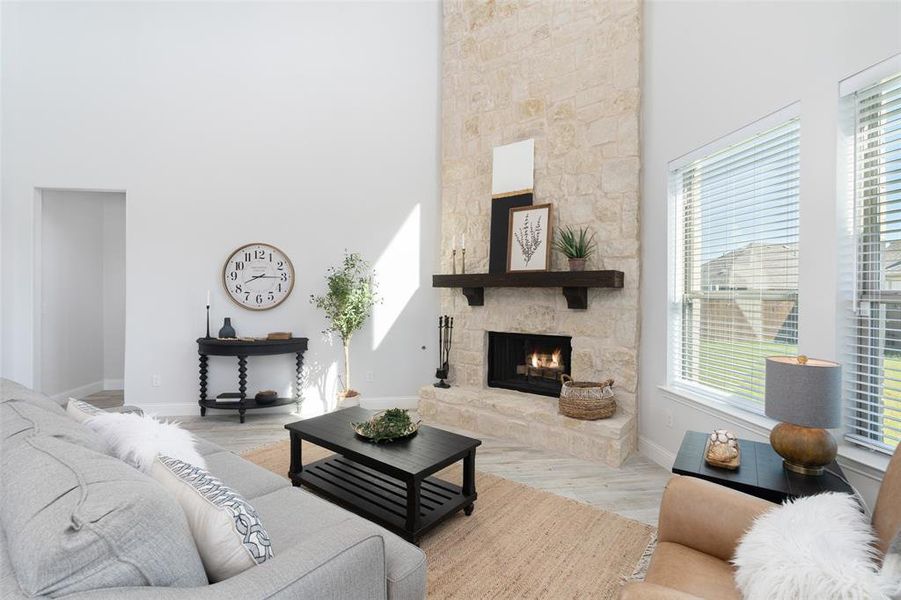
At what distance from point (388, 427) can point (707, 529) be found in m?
1.64

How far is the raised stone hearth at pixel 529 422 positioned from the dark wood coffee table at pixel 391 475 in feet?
4.03

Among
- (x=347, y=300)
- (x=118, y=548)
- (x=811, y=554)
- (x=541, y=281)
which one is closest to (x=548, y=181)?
(x=541, y=281)

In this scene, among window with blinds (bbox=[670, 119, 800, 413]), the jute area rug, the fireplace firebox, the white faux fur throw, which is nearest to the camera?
the white faux fur throw

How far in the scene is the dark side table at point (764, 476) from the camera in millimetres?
1754

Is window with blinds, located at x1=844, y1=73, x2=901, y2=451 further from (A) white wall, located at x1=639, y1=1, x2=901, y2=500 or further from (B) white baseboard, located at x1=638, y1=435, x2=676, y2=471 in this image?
(B) white baseboard, located at x1=638, y1=435, x2=676, y2=471

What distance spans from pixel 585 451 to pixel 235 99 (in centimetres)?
491

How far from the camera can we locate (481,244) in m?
4.61

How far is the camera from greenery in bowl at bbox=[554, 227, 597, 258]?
3785 mm

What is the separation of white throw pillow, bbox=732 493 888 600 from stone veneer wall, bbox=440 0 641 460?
2.34 metres

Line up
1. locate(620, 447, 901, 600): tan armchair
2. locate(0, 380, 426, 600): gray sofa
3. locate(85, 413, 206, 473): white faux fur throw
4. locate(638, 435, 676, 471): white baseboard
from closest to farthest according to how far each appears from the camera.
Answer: locate(0, 380, 426, 600): gray sofa
locate(620, 447, 901, 600): tan armchair
locate(85, 413, 206, 473): white faux fur throw
locate(638, 435, 676, 471): white baseboard

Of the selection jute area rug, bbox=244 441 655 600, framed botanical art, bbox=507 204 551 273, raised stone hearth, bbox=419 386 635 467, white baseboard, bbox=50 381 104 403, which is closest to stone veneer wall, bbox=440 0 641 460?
framed botanical art, bbox=507 204 551 273

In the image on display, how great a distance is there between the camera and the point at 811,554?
112cm

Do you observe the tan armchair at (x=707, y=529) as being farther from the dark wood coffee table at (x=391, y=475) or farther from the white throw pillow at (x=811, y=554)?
the dark wood coffee table at (x=391, y=475)

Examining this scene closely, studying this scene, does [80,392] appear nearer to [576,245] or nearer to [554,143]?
[576,245]
